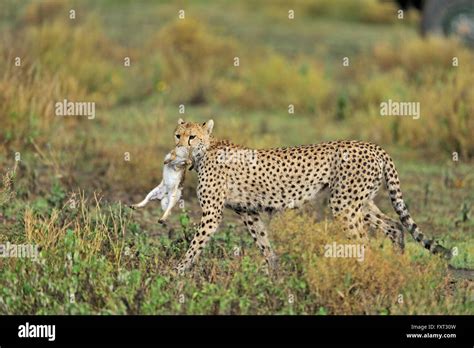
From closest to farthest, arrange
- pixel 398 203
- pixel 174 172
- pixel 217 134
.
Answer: pixel 174 172 → pixel 398 203 → pixel 217 134

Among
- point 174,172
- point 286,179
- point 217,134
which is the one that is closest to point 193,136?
point 174,172

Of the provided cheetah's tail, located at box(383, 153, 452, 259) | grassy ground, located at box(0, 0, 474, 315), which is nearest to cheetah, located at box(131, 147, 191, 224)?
grassy ground, located at box(0, 0, 474, 315)

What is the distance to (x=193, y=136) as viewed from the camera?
31.3 ft

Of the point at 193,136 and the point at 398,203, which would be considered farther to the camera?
the point at 398,203

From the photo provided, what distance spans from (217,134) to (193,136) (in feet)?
14.7

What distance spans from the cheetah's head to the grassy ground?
0.52m

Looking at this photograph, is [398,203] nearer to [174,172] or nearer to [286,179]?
[286,179]

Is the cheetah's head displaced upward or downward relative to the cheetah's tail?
upward

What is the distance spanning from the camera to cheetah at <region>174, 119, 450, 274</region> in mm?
9484

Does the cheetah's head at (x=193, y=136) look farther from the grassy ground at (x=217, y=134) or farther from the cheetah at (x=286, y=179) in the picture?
the grassy ground at (x=217, y=134)

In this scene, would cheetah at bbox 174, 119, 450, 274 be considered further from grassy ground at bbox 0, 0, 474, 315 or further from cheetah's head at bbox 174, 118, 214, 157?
grassy ground at bbox 0, 0, 474, 315

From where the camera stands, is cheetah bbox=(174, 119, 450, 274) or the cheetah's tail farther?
the cheetah's tail
